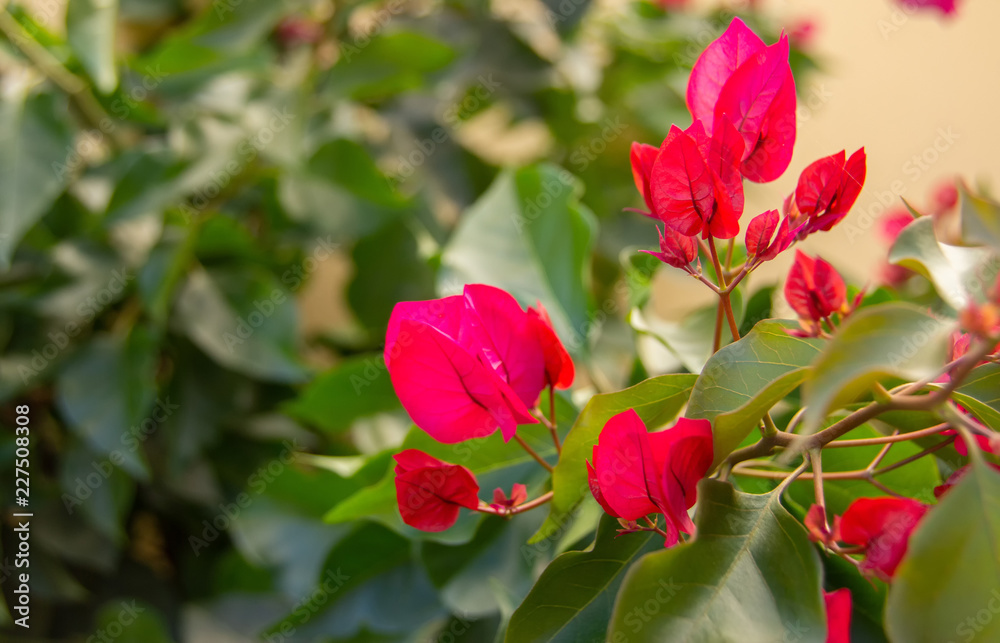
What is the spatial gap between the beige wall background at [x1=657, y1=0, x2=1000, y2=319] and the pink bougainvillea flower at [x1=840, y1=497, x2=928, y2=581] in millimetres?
738

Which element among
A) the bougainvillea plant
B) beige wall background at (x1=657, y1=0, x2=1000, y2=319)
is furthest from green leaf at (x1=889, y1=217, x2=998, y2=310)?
beige wall background at (x1=657, y1=0, x2=1000, y2=319)

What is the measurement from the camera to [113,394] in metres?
0.54

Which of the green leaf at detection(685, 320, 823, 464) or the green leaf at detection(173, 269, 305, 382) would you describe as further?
the green leaf at detection(173, 269, 305, 382)

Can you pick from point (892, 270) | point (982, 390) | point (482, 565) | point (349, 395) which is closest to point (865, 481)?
point (982, 390)

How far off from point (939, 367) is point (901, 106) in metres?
0.98

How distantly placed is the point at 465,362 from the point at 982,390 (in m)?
0.15

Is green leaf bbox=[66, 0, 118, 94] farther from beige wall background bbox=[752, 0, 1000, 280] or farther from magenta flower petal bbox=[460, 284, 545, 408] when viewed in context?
beige wall background bbox=[752, 0, 1000, 280]

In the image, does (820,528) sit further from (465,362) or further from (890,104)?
(890,104)

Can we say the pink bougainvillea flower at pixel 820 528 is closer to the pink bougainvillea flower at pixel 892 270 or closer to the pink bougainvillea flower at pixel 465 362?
the pink bougainvillea flower at pixel 465 362

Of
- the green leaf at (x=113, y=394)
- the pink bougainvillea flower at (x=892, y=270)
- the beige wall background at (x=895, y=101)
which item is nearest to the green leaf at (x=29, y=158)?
the green leaf at (x=113, y=394)

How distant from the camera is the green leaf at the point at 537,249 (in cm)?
37

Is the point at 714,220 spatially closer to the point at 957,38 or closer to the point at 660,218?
the point at 660,218

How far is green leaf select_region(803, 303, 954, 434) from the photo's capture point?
13 cm

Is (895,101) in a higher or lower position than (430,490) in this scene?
lower
